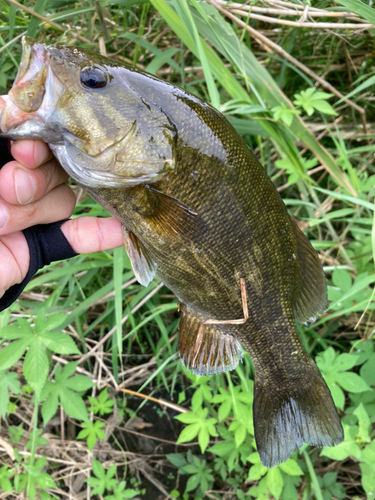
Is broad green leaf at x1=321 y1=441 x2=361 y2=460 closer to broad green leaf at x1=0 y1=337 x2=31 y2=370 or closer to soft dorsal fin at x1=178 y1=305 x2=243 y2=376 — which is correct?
soft dorsal fin at x1=178 y1=305 x2=243 y2=376

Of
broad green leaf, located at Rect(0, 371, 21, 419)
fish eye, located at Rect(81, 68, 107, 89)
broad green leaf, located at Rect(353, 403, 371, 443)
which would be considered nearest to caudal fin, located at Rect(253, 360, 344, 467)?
broad green leaf, located at Rect(353, 403, 371, 443)

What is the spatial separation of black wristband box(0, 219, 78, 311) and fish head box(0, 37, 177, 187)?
50 centimetres

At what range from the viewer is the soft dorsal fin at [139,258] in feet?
4.62

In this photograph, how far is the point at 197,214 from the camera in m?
1.27

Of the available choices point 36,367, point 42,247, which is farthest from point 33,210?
point 36,367

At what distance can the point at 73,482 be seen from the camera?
92.3 inches

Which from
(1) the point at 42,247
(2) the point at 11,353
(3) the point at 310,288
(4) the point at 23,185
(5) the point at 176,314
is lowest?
(5) the point at 176,314

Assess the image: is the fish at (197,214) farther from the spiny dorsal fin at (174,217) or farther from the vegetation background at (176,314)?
the vegetation background at (176,314)

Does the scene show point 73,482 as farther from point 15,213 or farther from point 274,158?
point 274,158

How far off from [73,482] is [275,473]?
1.43m

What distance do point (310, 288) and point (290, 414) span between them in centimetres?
62

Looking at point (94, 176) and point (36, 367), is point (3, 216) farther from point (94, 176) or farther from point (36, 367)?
point (36, 367)

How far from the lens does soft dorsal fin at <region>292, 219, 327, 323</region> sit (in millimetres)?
1592

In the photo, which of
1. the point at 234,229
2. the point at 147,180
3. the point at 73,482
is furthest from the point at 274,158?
the point at 73,482
